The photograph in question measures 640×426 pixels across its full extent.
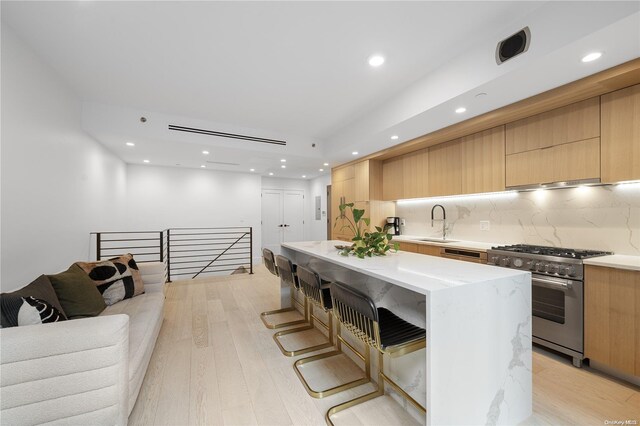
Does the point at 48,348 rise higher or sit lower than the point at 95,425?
higher

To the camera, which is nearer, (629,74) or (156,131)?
(629,74)

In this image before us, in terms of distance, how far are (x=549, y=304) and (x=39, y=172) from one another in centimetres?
477

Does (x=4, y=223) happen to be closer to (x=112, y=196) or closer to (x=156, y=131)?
(x=156, y=131)

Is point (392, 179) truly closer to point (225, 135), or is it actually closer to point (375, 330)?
point (225, 135)

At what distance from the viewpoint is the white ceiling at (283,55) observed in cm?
180

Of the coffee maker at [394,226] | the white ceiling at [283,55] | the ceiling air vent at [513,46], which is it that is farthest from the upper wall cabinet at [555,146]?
the coffee maker at [394,226]

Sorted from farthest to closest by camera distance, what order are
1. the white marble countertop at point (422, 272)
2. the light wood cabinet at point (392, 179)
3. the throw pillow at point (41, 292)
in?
the light wood cabinet at point (392, 179) → the throw pillow at point (41, 292) → the white marble countertop at point (422, 272)

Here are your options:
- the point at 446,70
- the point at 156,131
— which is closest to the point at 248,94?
the point at 156,131

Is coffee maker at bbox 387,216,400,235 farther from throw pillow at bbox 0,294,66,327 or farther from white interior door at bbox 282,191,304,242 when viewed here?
throw pillow at bbox 0,294,66,327

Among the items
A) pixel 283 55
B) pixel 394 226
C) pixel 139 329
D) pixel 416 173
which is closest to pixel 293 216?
pixel 394 226

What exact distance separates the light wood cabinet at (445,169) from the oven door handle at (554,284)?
53.5 inches

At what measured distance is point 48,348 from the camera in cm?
123

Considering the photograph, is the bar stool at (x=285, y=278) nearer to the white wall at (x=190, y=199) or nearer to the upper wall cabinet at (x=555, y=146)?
the upper wall cabinet at (x=555, y=146)

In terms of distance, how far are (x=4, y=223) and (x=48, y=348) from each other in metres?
1.38
